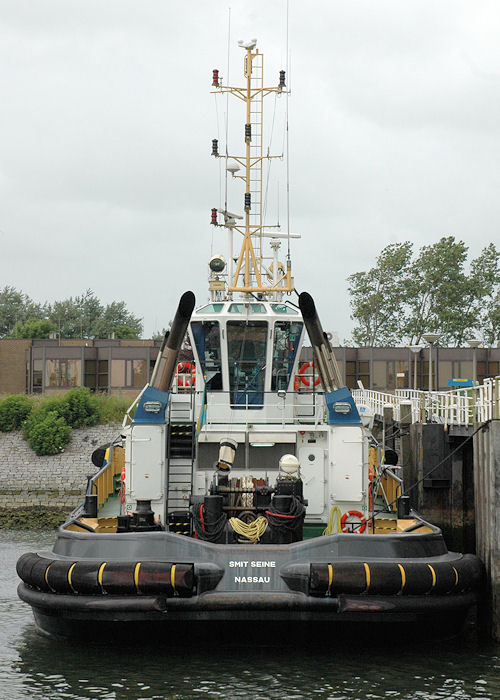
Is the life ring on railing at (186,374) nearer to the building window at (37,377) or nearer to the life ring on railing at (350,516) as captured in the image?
the life ring on railing at (350,516)

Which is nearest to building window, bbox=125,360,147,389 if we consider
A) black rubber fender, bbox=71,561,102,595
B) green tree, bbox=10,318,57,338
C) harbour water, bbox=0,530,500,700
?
green tree, bbox=10,318,57,338

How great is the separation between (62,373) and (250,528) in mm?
41058

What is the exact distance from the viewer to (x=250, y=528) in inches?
547

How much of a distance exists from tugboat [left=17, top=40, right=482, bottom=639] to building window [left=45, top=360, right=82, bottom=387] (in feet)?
117

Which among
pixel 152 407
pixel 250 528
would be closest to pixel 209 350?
pixel 152 407

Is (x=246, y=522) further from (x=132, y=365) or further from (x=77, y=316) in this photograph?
(x=77, y=316)

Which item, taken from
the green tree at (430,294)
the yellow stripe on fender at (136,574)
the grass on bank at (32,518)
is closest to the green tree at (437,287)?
the green tree at (430,294)

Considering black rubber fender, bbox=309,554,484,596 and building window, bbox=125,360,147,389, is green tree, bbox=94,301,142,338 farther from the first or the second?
black rubber fender, bbox=309,554,484,596

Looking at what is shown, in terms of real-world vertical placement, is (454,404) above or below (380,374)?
below

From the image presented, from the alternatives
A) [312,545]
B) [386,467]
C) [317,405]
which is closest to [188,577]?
[312,545]

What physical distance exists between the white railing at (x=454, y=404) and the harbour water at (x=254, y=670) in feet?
13.1

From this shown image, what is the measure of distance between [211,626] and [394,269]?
190ft

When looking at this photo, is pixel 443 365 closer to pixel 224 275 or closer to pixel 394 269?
pixel 394 269

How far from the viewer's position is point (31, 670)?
13.6 m
